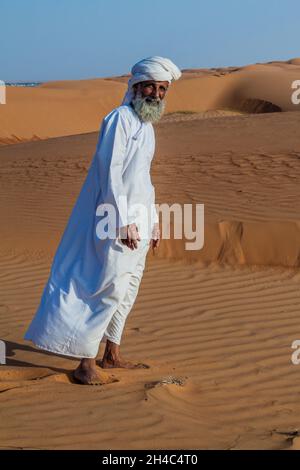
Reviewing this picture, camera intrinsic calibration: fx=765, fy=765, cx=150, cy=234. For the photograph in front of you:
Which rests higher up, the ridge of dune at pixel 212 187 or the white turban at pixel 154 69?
the ridge of dune at pixel 212 187

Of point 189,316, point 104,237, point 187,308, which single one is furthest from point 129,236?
point 187,308

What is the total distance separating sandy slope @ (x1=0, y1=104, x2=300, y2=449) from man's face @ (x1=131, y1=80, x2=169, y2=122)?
154cm

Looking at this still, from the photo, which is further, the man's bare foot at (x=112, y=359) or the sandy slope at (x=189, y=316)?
the man's bare foot at (x=112, y=359)

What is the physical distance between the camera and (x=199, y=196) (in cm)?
990

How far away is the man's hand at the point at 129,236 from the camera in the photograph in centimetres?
421

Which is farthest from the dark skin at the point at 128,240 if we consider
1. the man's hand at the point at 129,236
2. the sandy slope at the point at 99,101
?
the sandy slope at the point at 99,101

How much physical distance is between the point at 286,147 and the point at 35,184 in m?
4.00

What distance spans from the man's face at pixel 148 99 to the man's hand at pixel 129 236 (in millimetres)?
649

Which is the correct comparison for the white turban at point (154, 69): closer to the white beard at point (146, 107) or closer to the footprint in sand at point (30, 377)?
the white beard at point (146, 107)

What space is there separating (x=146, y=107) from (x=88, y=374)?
1.55 metres

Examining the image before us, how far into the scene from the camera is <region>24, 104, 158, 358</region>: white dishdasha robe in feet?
13.9

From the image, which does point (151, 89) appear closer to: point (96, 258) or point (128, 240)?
point (128, 240)

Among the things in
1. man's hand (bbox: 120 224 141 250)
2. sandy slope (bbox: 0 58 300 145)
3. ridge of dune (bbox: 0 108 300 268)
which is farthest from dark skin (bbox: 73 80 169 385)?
sandy slope (bbox: 0 58 300 145)

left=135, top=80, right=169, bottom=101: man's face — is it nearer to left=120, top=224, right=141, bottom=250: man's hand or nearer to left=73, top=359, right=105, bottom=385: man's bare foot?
left=120, top=224, right=141, bottom=250: man's hand
